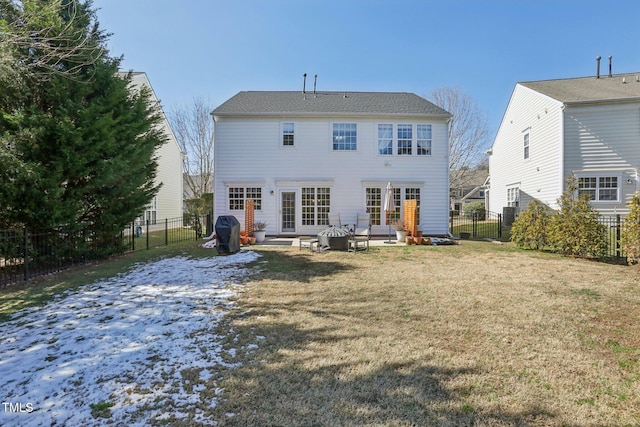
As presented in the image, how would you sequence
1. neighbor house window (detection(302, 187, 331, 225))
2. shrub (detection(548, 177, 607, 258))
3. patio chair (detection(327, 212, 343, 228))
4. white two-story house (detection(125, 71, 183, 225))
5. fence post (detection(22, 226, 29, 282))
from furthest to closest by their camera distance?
1. white two-story house (detection(125, 71, 183, 225))
2. neighbor house window (detection(302, 187, 331, 225))
3. patio chair (detection(327, 212, 343, 228))
4. shrub (detection(548, 177, 607, 258))
5. fence post (detection(22, 226, 29, 282))

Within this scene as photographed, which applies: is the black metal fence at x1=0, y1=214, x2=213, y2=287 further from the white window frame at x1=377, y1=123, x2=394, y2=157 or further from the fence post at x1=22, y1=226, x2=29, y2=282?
the white window frame at x1=377, y1=123, x2=394, y2=157

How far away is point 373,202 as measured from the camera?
15.7 metres

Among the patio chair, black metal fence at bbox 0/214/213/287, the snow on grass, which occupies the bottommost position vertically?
the snow on grass

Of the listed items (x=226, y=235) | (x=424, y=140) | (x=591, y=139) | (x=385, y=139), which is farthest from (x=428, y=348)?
(x=591, y=139)

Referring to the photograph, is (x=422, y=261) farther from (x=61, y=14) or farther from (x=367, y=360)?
(x=61, y=14)

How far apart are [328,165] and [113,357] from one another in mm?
13193

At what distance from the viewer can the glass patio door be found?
15773mm

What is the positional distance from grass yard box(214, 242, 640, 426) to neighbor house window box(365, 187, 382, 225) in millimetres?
8598

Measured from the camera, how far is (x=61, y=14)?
850 centimetres

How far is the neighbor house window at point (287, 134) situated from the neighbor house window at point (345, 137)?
2.27 metres

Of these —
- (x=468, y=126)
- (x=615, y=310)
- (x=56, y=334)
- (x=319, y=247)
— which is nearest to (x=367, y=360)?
(x=56, y=334)

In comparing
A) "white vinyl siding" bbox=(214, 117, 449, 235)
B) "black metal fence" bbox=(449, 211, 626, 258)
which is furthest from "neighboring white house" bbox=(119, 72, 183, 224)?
"black metal fence" bbox=(449, 211, 626, 258)

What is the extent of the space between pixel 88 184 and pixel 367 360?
353 inches

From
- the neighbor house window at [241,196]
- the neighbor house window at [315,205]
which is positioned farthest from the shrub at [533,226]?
the neighbor house window at [241,196]
